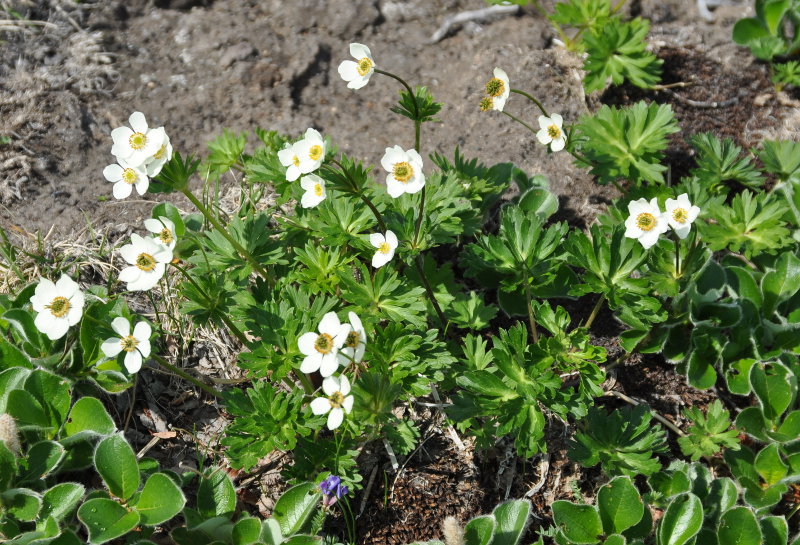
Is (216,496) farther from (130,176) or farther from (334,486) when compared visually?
(130,176)

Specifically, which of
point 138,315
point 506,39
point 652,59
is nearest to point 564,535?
point 138,315

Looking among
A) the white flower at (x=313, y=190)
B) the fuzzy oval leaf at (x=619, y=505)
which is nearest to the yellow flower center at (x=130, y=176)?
the white flower at (x=313, y=190)

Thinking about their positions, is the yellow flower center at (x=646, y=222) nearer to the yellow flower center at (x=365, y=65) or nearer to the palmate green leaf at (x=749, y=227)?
the palmate green leaf at (x=749, y=227)

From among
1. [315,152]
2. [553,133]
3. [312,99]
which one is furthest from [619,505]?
[312,99]

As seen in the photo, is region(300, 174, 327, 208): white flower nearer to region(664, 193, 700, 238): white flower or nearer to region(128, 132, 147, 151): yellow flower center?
region(128, 132, 147, 151): yellow flower center

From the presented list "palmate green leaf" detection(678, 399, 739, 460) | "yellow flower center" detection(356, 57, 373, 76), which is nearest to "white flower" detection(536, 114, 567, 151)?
"yellow flower center" detection(356, 57, 373, 76)

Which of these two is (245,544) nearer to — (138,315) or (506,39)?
(138,315)
